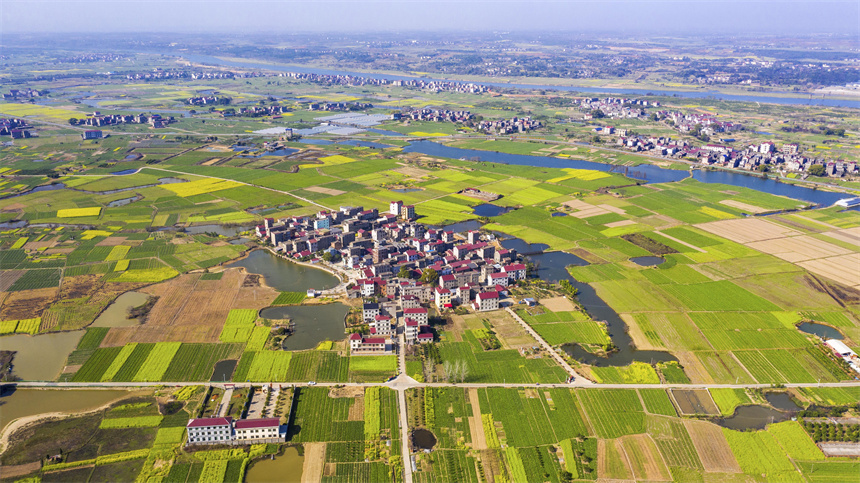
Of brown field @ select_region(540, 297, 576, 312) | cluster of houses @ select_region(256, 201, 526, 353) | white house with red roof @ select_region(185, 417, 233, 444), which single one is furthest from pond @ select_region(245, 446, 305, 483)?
brown field @ select_region(540, 297, 576, 312)

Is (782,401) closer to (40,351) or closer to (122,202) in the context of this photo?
(40,351)

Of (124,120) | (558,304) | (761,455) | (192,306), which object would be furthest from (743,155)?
(124,120)

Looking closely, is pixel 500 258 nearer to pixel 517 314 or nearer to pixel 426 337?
pixel 517 314

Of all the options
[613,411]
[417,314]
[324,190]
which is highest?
[324,190]

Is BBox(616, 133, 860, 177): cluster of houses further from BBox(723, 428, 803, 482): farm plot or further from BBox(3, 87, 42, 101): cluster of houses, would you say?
BBox(3, 87, 42, 101): cluster of houses

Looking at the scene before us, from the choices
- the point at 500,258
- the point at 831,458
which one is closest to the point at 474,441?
the point at 831,458

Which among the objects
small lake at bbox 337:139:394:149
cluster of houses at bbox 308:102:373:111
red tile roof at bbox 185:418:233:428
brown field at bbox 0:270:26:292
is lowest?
red tile roof at bbox 185:418:233:428
